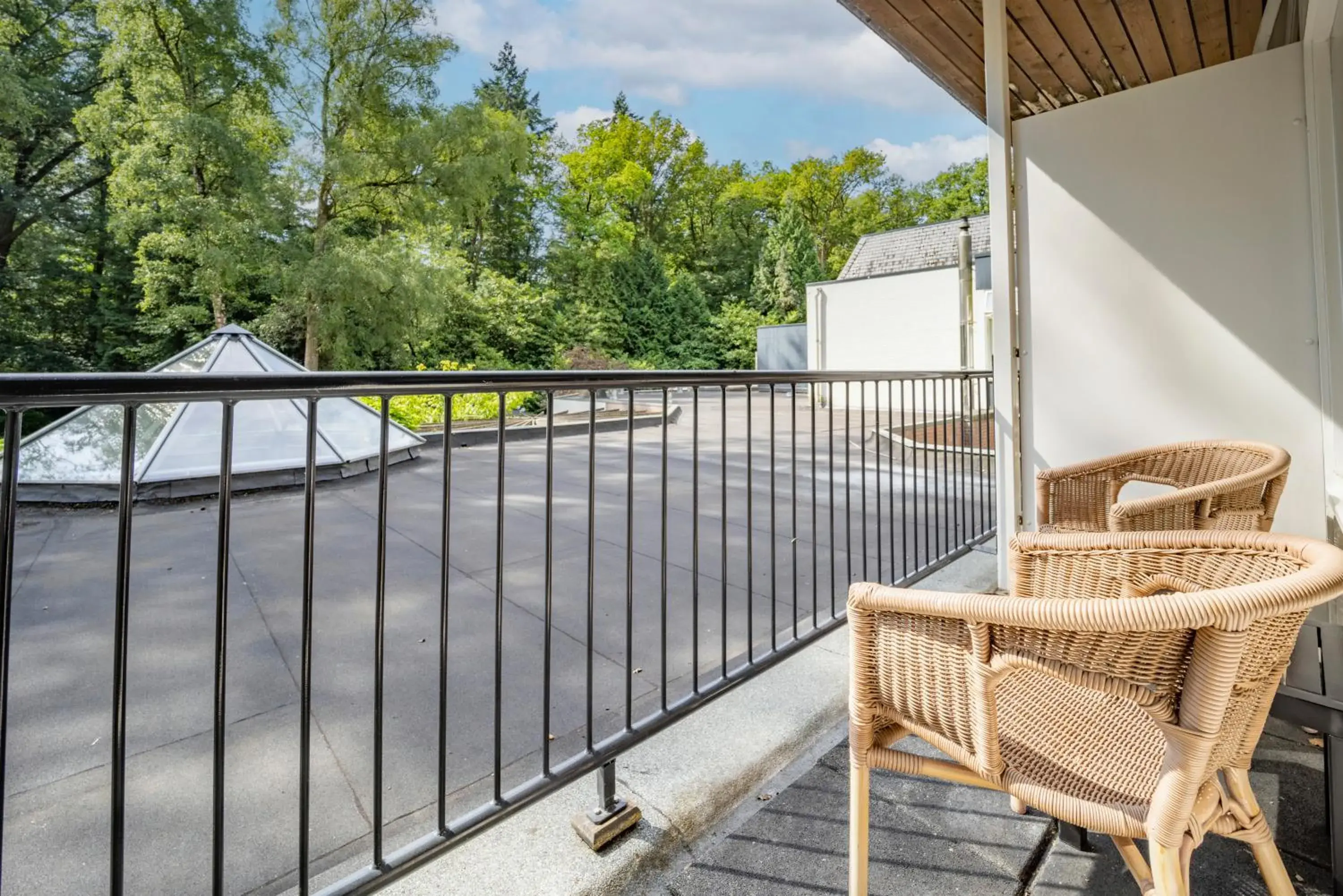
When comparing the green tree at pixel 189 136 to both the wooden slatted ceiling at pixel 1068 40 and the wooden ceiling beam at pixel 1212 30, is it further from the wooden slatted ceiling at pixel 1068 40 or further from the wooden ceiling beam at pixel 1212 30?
the wooden ceiling beam at pixel 1212 30

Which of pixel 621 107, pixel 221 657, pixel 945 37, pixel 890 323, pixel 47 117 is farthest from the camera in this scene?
pixel 621 107

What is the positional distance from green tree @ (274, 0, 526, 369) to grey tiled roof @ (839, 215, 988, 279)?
10.3m

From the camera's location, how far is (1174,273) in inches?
98.1

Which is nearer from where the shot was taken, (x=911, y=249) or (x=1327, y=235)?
(x=1327, y=235)

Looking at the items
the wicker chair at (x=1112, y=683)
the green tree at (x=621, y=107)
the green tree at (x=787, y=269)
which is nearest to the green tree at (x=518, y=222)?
the green tree at (x=621, y=107)

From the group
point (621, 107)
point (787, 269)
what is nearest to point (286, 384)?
point (787, 269)

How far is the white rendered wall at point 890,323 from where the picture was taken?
13.8 m

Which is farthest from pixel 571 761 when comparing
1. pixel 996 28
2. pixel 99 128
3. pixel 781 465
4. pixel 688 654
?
pixel 99 128

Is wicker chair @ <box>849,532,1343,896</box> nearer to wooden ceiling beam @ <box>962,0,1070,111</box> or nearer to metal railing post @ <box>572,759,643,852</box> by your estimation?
metal railing post @ <box>572,759,643,852</box>

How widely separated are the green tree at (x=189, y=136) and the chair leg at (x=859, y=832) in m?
→ 15.3

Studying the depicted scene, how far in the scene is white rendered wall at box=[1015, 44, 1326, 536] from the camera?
2264 millimetres

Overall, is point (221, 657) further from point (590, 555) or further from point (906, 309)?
point (906, 309)

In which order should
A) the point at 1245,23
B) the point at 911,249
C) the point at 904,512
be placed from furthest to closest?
1. the point at 911,249
2. the point at 1245,23
3. the point at 904,512

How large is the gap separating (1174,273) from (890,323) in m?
12.9
